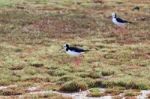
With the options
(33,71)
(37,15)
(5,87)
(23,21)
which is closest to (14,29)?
(23,21)

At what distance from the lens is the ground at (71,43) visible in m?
23.3

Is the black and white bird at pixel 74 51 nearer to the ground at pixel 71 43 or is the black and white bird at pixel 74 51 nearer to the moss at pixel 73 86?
the ground at pixel 71 43

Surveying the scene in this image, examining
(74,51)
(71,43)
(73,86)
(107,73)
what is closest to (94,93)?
(73,86)

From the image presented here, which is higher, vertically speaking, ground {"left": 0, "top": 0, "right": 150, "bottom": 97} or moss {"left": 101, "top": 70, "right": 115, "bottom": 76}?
moss {"left": 101, "top": 70, "right": 115, "bottom": 76}

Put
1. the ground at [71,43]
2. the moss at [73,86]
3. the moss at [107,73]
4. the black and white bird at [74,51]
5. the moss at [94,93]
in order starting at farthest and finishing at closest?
the black and white bird at [74,51] → the moss at [107,73] → the ground at [71,43] → the moss at [73,86] → the moss at [94,93]

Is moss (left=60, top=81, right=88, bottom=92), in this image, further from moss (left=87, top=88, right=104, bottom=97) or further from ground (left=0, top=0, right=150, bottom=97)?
moss (left=87, top=88, right=104, bottom=97)

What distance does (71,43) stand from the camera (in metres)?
33.9

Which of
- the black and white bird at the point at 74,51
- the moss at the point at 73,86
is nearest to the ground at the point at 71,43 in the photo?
the moss at the point at 73,86

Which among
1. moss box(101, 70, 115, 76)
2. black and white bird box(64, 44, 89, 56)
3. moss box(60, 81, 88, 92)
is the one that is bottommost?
moss box(101, 70, 115, 76)

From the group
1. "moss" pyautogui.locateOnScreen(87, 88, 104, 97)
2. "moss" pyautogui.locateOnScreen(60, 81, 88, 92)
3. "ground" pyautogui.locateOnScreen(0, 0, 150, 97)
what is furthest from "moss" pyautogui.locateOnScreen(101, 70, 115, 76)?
"moss" pyautogui.locateOnScreen(87, 88, 104, 97)

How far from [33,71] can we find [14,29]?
560 inches

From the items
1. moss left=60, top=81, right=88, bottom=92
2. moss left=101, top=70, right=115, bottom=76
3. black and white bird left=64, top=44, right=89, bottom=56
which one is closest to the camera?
moss left=60, top=81, right=88, bottom=92

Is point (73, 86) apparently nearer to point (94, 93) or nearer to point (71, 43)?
point (94, 93)

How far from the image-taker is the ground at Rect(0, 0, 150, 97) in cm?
2331
